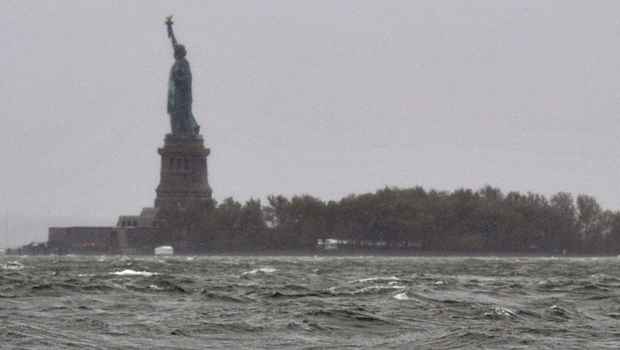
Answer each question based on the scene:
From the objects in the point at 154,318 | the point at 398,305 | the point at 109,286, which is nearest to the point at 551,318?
the point at 398,305

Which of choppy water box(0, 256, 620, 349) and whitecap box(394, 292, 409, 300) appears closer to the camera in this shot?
choppy water box(0, 256, 620, 349)

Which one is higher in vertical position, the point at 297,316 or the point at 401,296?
the point at 401,296

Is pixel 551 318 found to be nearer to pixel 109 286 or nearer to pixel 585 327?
pixel 585 327

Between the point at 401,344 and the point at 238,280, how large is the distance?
34.4 metres

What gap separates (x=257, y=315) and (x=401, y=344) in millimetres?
7624

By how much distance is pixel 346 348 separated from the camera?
3975cm

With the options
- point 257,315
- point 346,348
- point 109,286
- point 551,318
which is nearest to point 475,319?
point 551,318

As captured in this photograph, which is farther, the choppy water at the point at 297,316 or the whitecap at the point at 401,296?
the whitecap at the point at 401,296

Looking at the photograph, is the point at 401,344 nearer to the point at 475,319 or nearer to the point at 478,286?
the point at 475,319

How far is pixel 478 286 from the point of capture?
71.2 m

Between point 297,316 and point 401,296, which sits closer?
point 297,316

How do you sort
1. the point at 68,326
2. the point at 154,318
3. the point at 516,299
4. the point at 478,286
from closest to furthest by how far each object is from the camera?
the point at 68,326 → the point at 154,318 → the point at 516,299 → the point at 478,286

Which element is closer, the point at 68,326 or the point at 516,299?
the point at 68,326

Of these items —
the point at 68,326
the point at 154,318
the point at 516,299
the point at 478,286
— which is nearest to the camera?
the point at 68,326
